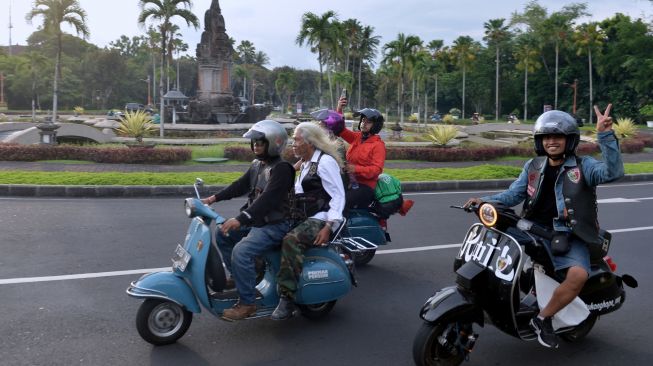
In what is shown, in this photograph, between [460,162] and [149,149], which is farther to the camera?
[460,162]

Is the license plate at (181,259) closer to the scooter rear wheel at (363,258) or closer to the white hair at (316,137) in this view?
the white hair at (316,137)

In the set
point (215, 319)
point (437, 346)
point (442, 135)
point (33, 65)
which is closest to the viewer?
point (437, 346)

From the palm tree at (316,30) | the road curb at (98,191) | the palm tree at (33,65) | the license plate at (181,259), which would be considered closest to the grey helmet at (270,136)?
the license plate at (181,259)

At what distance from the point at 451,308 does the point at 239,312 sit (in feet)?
4.94

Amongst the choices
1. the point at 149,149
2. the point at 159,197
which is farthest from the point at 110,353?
the point at 149,149

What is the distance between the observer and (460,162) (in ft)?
61.8

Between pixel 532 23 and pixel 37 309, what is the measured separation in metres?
74.5

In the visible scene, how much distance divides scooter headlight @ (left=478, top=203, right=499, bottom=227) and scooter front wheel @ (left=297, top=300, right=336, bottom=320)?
1.56 meters

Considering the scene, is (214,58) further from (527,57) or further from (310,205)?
(527,57)

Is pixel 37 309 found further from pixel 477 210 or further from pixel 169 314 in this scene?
pixel 477 210

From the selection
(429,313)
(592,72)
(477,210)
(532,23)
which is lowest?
(429,313)

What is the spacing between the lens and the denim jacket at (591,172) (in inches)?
142

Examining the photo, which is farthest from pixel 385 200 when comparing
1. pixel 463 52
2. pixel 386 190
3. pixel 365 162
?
pixel 463 52

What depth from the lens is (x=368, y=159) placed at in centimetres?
619
